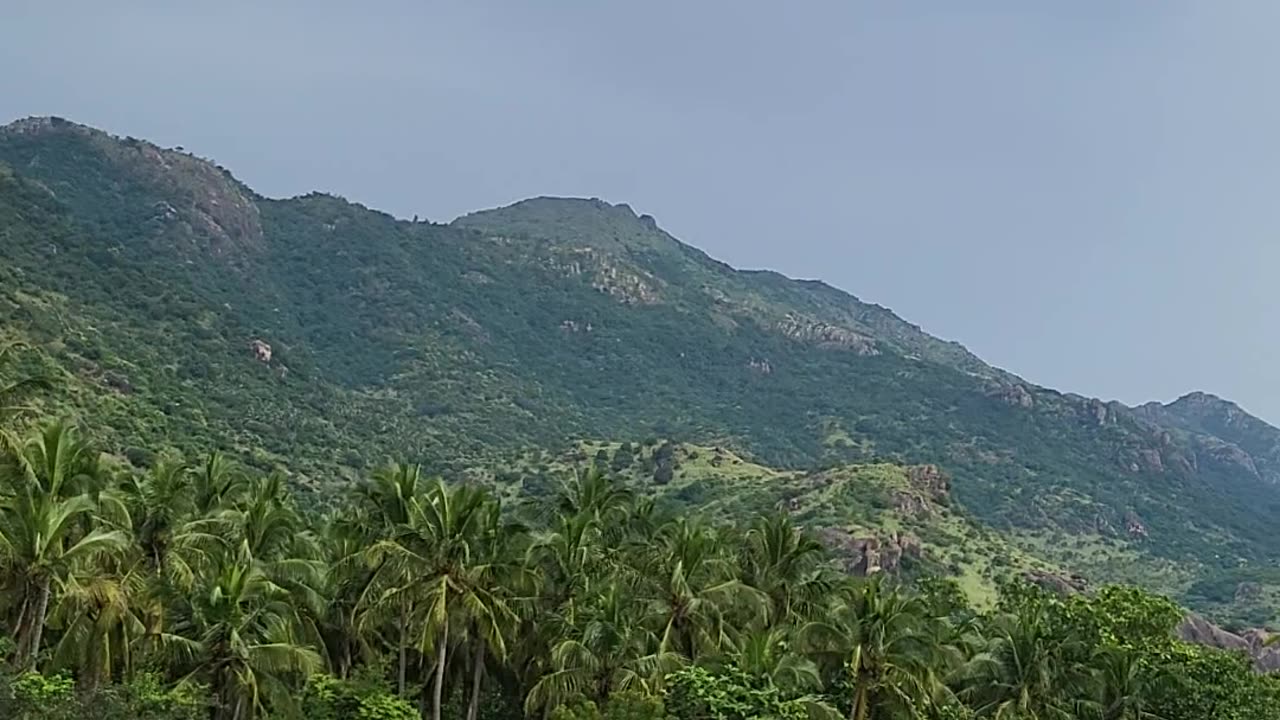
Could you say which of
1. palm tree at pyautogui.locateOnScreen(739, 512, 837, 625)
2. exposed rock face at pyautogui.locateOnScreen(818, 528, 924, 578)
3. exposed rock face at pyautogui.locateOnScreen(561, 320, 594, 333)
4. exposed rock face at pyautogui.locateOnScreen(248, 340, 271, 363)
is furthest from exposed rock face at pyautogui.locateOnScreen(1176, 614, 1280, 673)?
exposed rock face at pyautogui.locateOnScreen(561, 320, 594, 333)

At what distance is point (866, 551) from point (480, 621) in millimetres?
57162

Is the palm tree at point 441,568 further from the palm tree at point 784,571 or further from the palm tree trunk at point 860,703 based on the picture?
the palm tree trunk at point 860,703

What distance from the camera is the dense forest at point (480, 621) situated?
28562mm

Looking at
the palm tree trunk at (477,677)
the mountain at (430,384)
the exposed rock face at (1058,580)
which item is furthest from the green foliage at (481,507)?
the exposed rock face at (1058,580)

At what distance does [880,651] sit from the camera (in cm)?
3347

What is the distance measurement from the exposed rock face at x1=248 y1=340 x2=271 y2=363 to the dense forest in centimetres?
8149

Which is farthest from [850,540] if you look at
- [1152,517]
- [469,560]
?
[1152,517]

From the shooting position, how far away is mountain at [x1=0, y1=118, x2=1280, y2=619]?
97.0m

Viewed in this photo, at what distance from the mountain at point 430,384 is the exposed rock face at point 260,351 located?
39 centimetres

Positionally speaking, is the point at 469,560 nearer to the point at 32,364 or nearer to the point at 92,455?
the point at 92,455

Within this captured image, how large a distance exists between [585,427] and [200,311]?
160ft

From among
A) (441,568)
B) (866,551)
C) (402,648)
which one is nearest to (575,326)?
(866,551)

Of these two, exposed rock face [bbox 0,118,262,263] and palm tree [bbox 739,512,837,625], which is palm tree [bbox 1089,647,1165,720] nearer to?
palm tree [bbox 739,512,837,625]

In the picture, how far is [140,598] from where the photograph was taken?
97.3 feet
